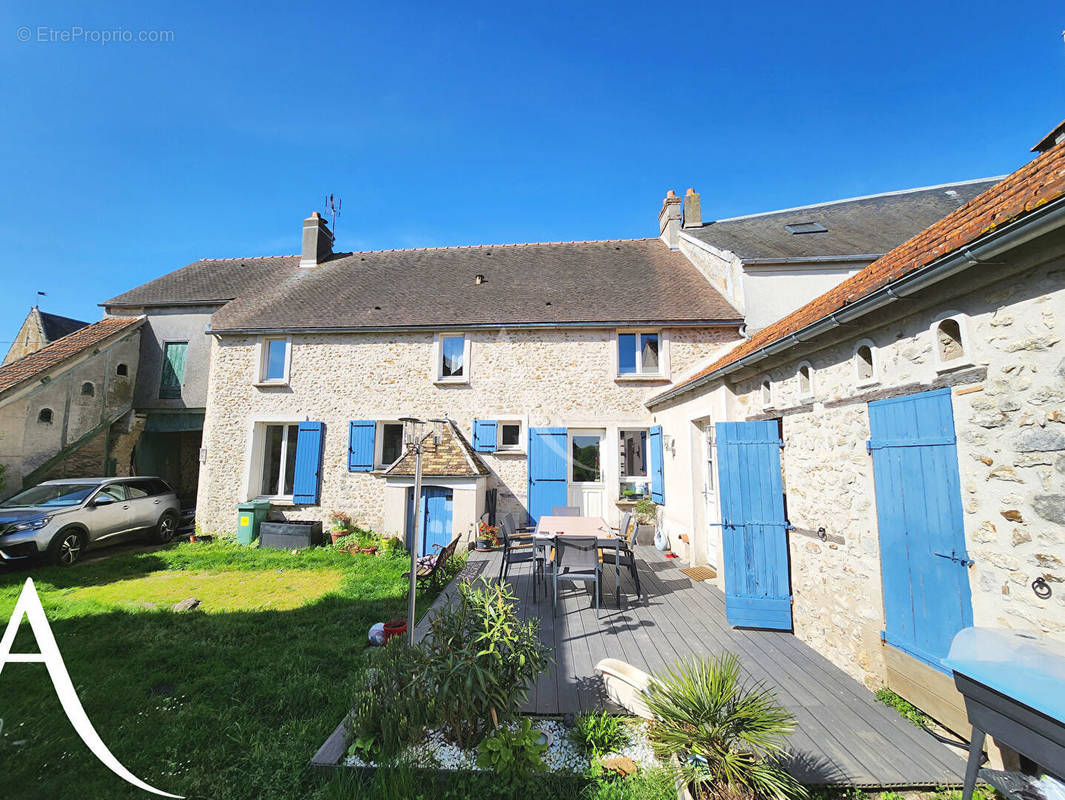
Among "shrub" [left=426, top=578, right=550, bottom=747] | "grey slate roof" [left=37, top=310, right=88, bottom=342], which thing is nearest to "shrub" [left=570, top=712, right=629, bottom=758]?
"shrub" [left=426, top=578, right=550, bottom=747]

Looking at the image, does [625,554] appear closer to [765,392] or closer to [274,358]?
[765,392]

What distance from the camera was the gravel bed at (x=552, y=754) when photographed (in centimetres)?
271

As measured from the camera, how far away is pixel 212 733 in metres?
3.34

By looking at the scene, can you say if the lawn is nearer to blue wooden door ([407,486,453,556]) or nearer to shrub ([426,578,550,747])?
shrub ([426,578,550,747])

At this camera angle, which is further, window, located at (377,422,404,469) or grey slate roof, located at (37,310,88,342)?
grey slate roof, located at (37,310,88,342)

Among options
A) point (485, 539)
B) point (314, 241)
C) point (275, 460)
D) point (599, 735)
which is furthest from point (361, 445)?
point (599, 735)

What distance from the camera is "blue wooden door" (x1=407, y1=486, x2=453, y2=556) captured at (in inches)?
349

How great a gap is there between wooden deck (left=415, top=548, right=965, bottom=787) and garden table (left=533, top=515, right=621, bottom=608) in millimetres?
585

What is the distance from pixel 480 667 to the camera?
2.78 metres

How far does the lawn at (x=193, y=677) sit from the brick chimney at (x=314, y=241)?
9.71 m

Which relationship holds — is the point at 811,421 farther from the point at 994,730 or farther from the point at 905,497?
the point at 994,730

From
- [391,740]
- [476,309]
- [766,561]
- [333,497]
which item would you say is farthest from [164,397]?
[766,561]

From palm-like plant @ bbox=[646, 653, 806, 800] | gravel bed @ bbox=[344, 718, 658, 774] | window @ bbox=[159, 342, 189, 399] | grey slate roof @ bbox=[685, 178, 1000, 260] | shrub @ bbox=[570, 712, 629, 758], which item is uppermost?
grey slate roof @ bbox=[685, 178, 1000, 260]

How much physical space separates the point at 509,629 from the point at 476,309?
350 inches
